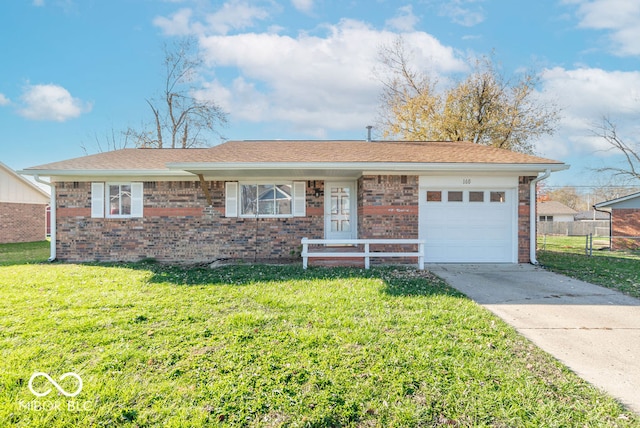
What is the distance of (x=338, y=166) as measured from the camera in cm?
832

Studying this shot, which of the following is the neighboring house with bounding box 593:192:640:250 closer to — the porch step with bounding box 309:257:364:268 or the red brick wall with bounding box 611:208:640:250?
the red brick wall with bounding box 611:208:640:250

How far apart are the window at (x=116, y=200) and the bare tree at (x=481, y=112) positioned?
16833 mm

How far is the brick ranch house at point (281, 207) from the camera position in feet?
29.3

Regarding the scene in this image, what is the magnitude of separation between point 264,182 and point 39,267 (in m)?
6.30

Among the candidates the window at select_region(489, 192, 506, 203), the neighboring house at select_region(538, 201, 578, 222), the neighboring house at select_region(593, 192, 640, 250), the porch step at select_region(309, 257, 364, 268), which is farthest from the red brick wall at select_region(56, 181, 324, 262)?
the neighboring house at select_region(538, 201, 578, 222)

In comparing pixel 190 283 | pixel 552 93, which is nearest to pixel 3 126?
pixel 190 283

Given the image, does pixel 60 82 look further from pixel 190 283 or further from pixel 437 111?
pixel 437 111

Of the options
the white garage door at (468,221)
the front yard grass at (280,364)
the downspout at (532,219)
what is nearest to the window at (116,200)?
the front yard grass at (280,364)

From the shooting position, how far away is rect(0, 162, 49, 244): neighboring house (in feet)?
59.6

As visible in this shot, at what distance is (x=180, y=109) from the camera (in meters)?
24.2

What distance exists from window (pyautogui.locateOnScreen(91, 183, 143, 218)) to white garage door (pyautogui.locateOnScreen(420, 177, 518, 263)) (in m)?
8.37

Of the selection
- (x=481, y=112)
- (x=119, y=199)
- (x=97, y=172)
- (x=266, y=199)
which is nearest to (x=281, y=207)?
(x=266, y=199)

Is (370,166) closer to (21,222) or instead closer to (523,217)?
(523,217)

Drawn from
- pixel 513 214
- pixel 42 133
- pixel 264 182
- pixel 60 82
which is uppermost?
pixel 60 82
